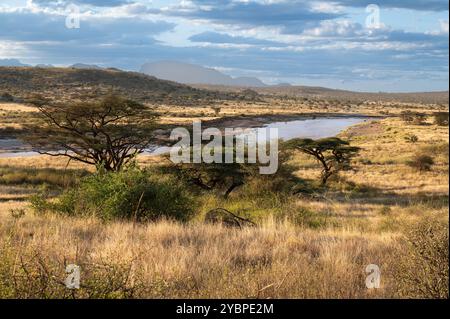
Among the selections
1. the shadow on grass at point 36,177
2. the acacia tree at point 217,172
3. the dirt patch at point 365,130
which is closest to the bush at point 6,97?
the shadow on grass at point 36,177

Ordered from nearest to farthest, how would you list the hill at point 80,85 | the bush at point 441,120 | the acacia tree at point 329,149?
the acacia tree at point 329,149
the hill at point 80,85
the bush at point 441,120

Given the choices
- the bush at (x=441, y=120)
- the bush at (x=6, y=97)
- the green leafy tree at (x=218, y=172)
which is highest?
the bush at (x=6, y=97)

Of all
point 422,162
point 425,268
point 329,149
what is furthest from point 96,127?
point 422,162

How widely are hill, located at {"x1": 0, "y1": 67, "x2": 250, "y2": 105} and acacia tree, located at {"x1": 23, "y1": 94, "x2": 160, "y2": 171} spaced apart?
1057 inches

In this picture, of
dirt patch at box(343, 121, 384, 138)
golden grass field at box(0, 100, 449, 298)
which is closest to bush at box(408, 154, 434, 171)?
dirt patch at box(343, 121, 384, 138)

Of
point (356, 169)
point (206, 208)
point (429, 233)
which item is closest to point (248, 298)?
point (429, 233)

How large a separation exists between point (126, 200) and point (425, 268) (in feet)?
25.2

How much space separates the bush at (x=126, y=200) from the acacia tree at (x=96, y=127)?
14299 mm

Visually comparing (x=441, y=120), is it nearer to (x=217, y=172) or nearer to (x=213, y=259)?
(x=217, y=172)

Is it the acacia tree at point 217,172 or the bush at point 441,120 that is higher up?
the bush at point 441,120

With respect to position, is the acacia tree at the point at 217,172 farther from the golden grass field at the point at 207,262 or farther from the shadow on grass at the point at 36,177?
the golden grass field at the point at 207,262

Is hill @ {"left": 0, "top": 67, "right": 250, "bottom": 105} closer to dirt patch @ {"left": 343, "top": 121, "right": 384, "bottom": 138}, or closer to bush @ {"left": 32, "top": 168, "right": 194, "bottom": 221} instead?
dirt patch @ {"left": 343, "top": 121, "right": 384, "bottom": 138}

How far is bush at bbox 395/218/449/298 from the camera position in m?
5.05

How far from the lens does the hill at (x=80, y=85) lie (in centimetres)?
7656
